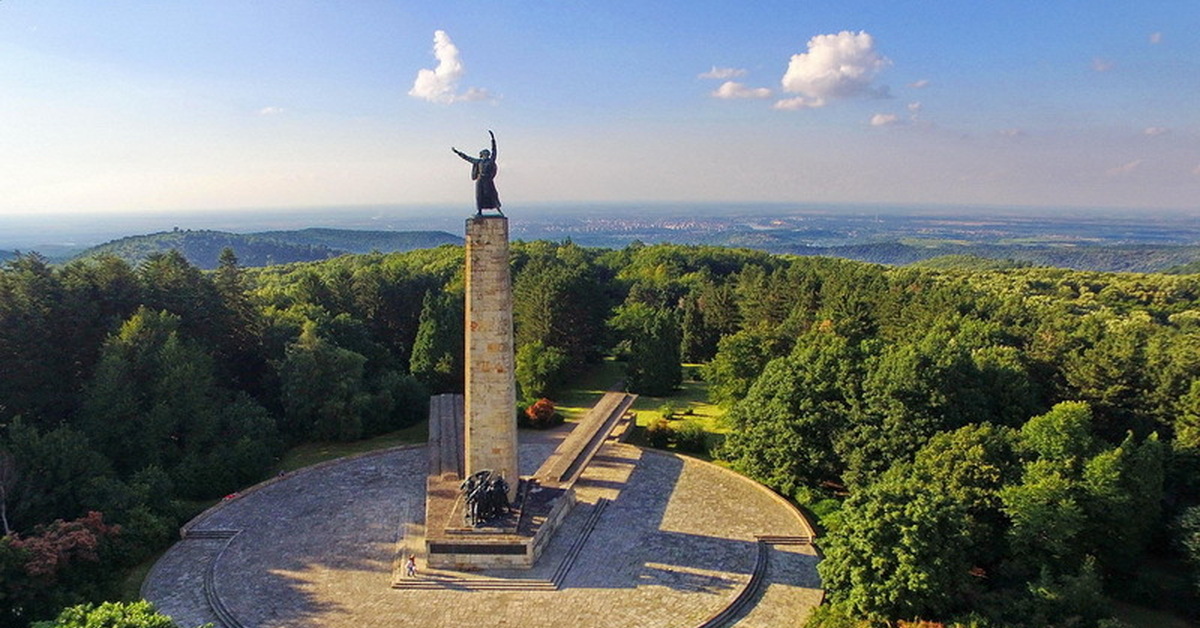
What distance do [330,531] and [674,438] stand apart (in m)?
15.5

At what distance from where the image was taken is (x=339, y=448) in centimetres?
3103

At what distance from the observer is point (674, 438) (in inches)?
1228

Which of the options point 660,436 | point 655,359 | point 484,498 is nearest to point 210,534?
point 484,498

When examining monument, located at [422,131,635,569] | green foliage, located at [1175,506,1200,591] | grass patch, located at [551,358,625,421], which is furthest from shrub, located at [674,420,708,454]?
green foliage, located at [1175,506,1200,591]

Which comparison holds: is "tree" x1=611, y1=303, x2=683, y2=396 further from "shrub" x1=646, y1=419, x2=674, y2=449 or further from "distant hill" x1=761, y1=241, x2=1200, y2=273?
"distant hill" x1=761, y1=241, x2=1200, y2=273

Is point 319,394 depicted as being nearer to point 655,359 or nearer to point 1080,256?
point 655,359

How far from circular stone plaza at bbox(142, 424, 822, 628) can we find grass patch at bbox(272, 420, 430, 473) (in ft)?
7.83

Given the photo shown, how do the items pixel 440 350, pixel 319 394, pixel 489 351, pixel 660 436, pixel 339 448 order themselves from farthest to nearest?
pixel 440 350 → pixel 319 394 → pixel 660 436 → pixel 339 448 → pixel 489 351

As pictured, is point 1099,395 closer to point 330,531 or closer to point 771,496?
point 771,496

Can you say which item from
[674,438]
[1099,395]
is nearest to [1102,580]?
[1099,395]

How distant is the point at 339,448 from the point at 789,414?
67.0 feet

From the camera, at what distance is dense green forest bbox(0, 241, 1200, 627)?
17.0 metres

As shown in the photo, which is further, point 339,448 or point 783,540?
point 339,448

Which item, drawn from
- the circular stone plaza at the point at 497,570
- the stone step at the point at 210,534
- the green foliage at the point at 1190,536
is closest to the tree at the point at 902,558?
the circular stone plaza at the point at 497,570
